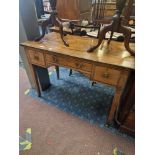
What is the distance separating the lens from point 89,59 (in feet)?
3.38

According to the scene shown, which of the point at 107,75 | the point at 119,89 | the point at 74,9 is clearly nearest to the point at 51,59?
the point at 107,75

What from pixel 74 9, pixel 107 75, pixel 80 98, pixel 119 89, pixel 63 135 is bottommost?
pixel 63 135

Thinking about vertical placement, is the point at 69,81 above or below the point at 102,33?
below

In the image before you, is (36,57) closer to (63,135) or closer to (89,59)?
(89,59)

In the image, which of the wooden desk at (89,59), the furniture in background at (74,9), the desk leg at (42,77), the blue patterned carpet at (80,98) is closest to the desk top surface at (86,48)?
the wooden desk at (89,59)

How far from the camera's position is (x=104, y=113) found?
1547 millimetres

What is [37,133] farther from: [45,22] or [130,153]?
[45,22]

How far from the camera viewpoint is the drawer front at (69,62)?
1.10 metres

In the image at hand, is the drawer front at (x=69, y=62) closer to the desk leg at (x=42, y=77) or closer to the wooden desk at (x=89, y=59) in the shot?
the wooden desk at (x=89, y=59)

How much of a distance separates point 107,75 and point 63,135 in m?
0.77

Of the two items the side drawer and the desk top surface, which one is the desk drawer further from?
the side drawer
